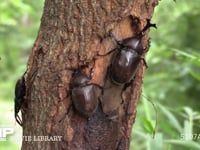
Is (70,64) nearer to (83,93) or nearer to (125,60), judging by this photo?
(83,93)

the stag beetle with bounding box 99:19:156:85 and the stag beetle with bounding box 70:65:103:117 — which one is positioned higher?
the stag beetle with bounding box 99:19:156:85

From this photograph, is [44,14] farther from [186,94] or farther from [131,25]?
[186,94]

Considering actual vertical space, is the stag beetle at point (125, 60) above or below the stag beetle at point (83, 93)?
above

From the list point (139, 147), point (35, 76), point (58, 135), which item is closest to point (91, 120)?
point (58, 135)
